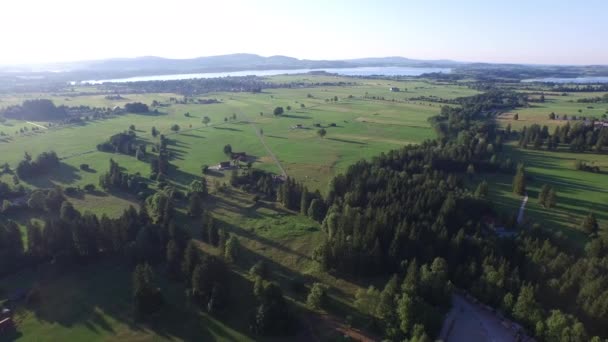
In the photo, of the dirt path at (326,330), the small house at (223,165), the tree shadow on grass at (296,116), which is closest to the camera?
the dirt path at (326,330)

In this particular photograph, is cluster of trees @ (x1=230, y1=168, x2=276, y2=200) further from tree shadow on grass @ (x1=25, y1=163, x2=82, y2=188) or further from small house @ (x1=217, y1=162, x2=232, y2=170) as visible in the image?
tree shadow on grass @ (x1=25, y1=163, x2=82, y2=188)

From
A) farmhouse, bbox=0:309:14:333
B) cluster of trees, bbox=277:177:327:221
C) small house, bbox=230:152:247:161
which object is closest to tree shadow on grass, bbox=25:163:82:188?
small house, bbox=230:152:247:161

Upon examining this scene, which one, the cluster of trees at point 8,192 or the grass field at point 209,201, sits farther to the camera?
the cluster of trees at point 8,192

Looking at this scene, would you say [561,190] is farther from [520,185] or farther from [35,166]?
[35,166]

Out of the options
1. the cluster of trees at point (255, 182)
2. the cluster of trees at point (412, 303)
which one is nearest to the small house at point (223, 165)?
the cluster of trees at point (255, 182)

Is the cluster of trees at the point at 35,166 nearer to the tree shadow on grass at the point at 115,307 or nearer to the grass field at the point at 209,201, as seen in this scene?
the grass field at the point at 209,201

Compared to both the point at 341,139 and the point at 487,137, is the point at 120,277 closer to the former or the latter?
the point at 341,139

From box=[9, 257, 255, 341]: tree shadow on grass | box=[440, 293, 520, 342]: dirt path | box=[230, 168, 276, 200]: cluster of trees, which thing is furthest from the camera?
box=[230, 168, 276, 200]: cluster of trees

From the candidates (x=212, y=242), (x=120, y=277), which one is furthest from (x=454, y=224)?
(x=120, y=277)

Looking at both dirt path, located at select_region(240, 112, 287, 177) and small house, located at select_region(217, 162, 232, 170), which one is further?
dirt path, located at select_region(240, 112, 287, 177)

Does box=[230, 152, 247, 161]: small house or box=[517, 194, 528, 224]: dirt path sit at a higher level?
box=[230, 152, 247, 161]: small house
